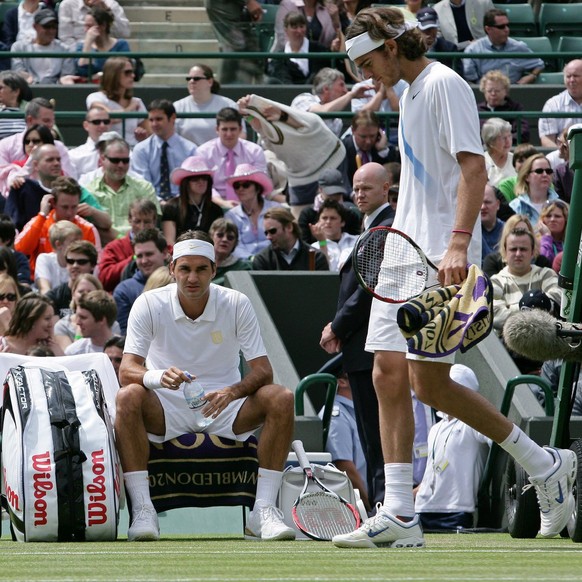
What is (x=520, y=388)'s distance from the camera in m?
10.1

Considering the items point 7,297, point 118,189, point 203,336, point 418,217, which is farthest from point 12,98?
point 418,217

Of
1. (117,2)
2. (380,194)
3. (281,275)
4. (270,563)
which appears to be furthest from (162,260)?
(117,2)

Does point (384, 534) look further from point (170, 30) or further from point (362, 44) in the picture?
point (170, 30)

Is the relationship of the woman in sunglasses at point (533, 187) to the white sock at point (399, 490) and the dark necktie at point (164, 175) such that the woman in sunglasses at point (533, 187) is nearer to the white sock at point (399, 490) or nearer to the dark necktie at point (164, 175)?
the dark necktie at point (164, 175)

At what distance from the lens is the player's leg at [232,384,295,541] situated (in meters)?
7.83

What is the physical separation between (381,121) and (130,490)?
8694 millimetres

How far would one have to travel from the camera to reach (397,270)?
6.31 metres

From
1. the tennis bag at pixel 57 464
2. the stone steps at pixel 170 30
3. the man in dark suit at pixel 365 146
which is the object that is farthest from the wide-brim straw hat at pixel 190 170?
the stone steps at pixel 170 30

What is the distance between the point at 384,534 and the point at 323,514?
4.96ft

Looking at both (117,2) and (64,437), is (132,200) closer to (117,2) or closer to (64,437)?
(64,437)

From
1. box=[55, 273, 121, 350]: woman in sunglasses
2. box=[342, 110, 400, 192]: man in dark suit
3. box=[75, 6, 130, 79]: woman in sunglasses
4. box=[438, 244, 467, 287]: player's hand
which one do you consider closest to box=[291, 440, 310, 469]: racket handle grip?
box=[438, 244, 467, 287]: player's hand

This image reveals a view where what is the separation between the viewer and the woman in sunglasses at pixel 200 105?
50.9 feet

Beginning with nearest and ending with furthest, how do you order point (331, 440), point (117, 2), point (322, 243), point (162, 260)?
1. point (331, 440)
2. point (162, 260)
3. point (322, 243)
4. point (117, 2)

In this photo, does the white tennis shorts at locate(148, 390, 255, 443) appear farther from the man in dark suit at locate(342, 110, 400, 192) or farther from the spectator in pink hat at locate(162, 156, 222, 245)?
the man in dark suit at locate(342, 110, 400, 192)
